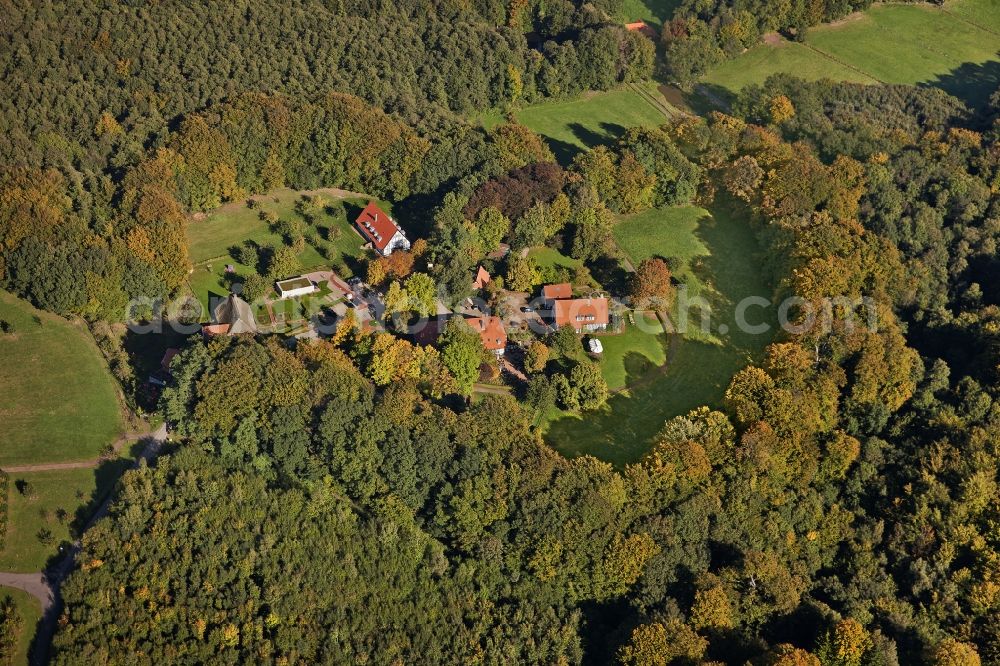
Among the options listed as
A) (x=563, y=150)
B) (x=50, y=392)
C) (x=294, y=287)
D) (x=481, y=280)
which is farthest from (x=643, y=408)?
(x=50, y=392)

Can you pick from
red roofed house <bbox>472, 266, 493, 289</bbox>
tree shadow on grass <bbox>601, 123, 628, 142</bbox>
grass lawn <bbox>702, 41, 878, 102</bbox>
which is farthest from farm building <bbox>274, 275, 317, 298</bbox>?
grass lawn <bbox>702, 41, 878, 102</bbox>

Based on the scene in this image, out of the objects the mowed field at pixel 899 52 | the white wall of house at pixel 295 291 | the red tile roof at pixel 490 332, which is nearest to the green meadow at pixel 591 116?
the mowed field at pixel 899 52

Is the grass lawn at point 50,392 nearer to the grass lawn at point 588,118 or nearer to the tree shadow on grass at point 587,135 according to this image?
the grass lawn at point 588,118

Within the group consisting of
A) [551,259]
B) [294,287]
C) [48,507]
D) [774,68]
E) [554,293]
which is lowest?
[48,507]

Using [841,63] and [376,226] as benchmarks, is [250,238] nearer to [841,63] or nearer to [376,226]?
[376,226]

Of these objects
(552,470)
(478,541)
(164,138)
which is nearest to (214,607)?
(478,541)

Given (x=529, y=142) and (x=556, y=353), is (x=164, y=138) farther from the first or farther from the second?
(x=556, y=353)

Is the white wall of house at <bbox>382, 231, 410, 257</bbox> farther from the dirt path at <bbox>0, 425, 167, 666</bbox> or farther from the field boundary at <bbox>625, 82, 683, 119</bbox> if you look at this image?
the field boundary at <bbox>625, 82, 683, 119</bbox>
